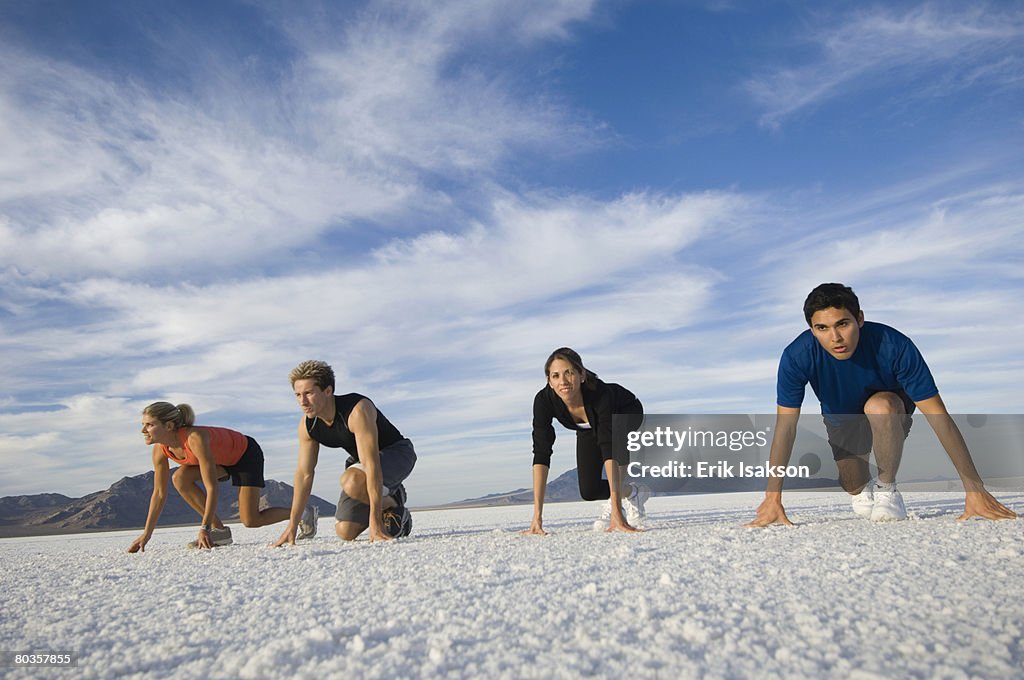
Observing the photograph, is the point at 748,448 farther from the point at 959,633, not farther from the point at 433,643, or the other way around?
the point at 433,643

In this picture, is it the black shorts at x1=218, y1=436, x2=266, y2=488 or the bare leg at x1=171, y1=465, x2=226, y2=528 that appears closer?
the bare leg at x1=171, y1=465, x2=226, y2=528

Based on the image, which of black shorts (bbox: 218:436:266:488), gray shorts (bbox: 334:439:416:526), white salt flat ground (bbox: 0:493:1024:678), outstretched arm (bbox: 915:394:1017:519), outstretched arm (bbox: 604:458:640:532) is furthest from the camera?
black shorts (bbox: 218:436:266:488)

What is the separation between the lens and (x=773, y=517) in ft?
13.0

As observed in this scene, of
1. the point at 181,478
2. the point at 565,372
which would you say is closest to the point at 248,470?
the point at 181,478

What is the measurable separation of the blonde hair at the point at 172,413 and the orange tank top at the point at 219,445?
0.06 meters

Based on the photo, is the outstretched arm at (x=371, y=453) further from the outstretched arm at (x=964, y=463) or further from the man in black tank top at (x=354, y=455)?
the outstretched arm at (x=964, y=463)

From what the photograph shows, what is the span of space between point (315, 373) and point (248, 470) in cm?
183

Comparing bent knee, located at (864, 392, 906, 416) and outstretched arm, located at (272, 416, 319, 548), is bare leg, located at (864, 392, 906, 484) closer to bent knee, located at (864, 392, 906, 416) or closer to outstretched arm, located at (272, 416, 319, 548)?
bent knee, located at (864, 392, 906, 416)

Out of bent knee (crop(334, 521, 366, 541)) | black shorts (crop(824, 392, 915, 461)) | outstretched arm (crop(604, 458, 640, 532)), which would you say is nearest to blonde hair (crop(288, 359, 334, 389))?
bent knee (crop(334, 521, 366, 541))

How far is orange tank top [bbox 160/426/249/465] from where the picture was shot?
5.25 metres

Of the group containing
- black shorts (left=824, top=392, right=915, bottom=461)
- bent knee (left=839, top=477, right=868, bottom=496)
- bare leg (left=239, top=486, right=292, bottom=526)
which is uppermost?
black shorts (left=824, top=392, right=915, bottom=461)

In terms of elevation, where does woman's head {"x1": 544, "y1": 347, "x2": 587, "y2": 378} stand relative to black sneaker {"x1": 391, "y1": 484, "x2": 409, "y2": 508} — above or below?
above

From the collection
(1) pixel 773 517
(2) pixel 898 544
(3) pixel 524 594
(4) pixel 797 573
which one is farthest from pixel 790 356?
(3) pixel 524 594

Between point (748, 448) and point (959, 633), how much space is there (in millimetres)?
3341
